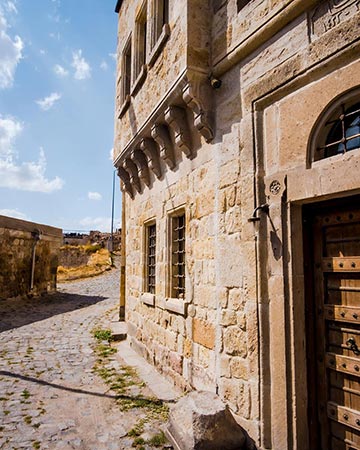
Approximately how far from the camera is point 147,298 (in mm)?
6133

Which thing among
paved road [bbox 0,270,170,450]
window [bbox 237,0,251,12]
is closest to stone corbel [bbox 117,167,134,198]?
paved road [bbox 0,270,170,450]

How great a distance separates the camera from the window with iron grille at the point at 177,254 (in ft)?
17.2

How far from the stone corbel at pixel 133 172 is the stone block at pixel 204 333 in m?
3.61

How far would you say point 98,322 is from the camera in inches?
391

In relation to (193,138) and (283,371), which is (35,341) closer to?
(193,138)

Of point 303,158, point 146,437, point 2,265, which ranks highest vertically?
point 303,158

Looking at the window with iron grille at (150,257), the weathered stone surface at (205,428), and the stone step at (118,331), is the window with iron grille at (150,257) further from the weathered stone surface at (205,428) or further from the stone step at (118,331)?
the weathered stone surface at (205,428)

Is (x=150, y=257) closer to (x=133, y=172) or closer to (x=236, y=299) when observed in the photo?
(x=133, y=172)

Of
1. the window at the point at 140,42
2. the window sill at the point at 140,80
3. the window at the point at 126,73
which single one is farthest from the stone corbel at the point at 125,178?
the window at the point at 140,42

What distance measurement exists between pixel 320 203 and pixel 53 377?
15.6 ft

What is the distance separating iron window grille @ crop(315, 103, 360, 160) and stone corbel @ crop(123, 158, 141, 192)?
462 cm

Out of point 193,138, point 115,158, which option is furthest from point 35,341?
point 193,138

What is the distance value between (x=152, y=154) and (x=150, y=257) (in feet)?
6.83

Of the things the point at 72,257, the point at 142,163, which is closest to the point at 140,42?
the point at 142,163
